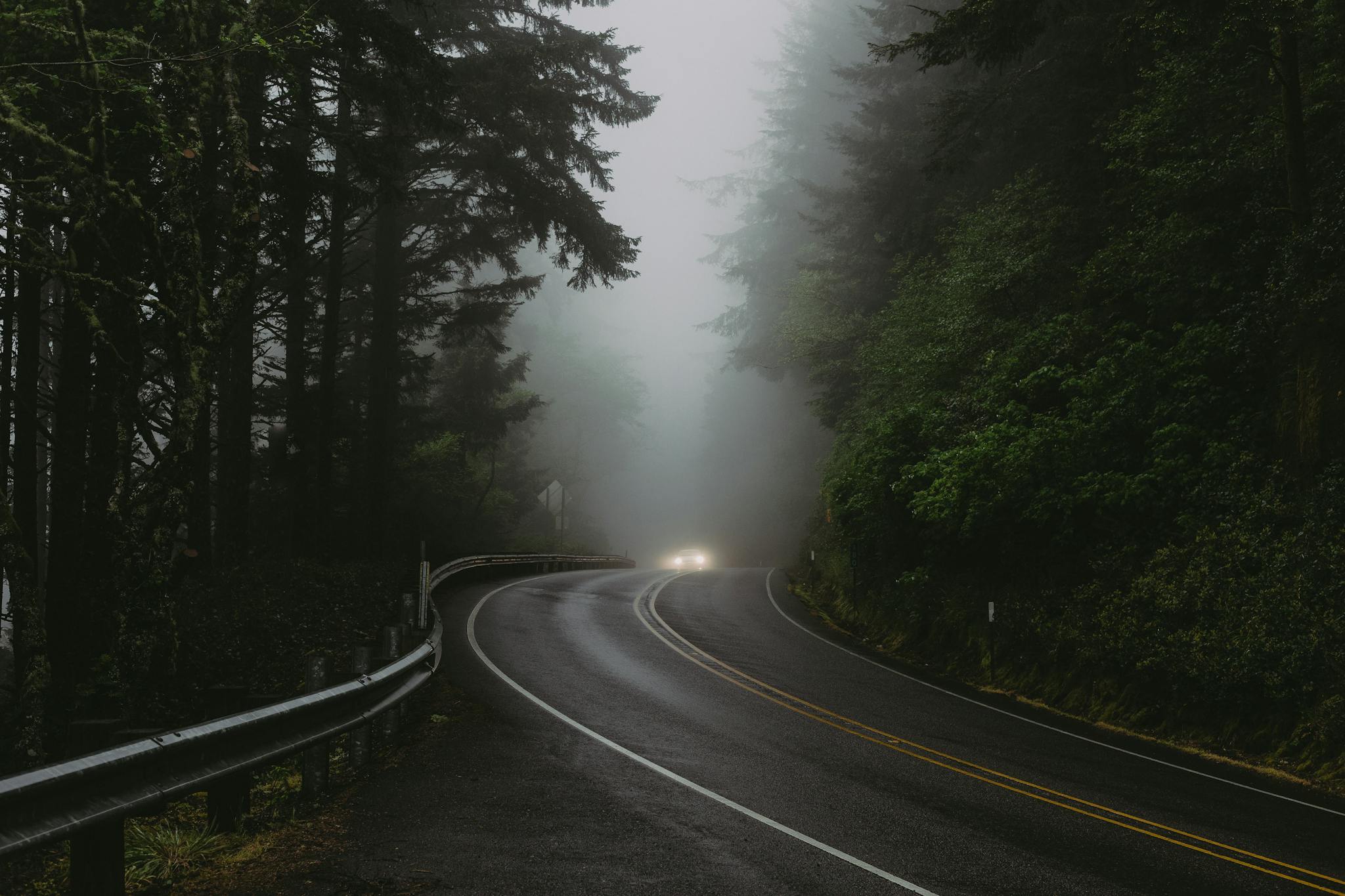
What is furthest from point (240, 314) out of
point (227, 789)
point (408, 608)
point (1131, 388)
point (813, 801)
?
point (1131, 388)

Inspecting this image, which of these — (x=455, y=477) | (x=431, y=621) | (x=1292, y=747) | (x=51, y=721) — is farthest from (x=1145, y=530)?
(x=455, y=477)

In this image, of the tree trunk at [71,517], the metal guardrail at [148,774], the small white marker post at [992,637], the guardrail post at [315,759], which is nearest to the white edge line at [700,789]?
the metal guardrail at [148,774]

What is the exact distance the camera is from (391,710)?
8852mm

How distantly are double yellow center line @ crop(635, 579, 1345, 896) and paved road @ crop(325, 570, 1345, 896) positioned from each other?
0.03 metres

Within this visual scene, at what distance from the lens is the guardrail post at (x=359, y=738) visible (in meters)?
7.81

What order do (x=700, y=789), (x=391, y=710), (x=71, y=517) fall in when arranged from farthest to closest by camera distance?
1. (x=71, y=517)
2. (x=391, y=710)
3. (x=700, y=789)

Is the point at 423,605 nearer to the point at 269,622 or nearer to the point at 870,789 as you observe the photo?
the point at 269,622

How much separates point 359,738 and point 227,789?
6.83ft

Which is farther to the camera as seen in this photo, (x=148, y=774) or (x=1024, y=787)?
(x=1024, y=787)

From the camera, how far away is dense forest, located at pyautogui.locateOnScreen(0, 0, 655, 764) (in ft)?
31.7

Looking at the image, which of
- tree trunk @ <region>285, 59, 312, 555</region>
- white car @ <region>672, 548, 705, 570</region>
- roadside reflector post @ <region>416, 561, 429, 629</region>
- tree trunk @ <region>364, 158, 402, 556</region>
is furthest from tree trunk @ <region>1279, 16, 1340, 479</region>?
white car @ <region>672, 548, 705, 570</region>

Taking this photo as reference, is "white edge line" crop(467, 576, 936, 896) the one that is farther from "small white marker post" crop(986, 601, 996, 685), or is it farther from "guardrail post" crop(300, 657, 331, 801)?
"small white marker post" crop(986, 601, 996, 685)

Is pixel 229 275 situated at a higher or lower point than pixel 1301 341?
higher

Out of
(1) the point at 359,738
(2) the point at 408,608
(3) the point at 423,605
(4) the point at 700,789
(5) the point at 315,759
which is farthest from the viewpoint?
(3) the point at 423,605
